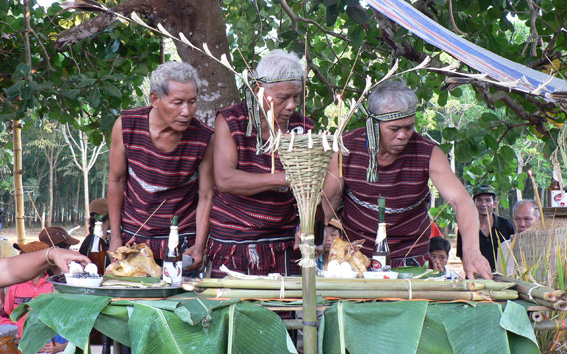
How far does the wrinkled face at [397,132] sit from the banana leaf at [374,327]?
0.97 meters

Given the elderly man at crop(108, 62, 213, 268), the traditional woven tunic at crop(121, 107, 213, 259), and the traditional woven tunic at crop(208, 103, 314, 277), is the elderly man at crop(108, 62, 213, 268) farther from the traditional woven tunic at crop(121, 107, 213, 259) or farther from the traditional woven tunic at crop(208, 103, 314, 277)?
the traditional woven tunic at crop(208, 103, 314, 277)

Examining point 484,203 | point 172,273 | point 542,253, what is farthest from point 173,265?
point 484,203

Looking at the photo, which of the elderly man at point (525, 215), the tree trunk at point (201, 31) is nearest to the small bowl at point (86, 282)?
the tree trunk at point (201, 31)

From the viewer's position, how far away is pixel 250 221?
9.37ft

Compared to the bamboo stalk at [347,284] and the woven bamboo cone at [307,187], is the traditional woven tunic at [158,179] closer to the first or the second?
the bamboo stalk at [347,284]

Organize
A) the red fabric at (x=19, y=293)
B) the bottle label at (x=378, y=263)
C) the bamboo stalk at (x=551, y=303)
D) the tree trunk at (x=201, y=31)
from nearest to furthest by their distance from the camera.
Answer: the bamboo stalk at (x=551, y=303), the bottle label at (x=378, y=263), the tree trunk at (x=201, y=31), the red fabric at (x=19, y=293)

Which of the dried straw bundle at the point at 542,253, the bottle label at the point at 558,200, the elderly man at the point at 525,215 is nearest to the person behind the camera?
the dried straw bundle at the point at 542,253

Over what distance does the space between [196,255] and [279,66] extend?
3.15ft

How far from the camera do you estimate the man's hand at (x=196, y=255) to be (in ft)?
9.15

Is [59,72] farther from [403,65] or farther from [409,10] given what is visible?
[409,10]

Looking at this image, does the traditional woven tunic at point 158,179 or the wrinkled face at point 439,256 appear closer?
the traditional woven tunic at point 158,179

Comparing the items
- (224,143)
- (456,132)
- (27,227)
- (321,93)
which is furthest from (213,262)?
(27,227)

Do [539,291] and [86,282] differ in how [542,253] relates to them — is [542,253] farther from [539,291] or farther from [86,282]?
[86,282]

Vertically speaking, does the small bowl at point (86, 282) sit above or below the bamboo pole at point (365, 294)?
above
